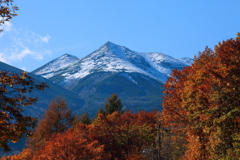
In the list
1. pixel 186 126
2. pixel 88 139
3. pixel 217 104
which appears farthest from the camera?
pixel 88 139

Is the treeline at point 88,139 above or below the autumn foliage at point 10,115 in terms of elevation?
below

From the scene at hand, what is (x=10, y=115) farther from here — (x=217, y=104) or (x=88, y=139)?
(x=88, y=139)

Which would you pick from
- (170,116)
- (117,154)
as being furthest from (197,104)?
(117,154)

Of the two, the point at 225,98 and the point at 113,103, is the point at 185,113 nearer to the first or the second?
the point at 225,98

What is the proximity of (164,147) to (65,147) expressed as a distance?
12297 mm

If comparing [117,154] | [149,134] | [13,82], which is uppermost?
[13,82]

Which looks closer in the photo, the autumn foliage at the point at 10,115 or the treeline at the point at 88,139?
the autumn foliage at the point at 10,115

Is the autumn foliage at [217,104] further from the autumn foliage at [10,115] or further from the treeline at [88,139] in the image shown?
the autumn foliage at [10,115]

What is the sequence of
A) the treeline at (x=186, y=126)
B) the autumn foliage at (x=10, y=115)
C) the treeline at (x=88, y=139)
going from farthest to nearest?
the treeline at (x=88, y=139) < the treeline at (x=186, y=126) < the autumn foliage at (x=10, y=115)

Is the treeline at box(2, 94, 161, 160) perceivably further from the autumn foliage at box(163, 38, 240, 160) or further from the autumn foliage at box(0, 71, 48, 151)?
the autumn foliage at box(0, 71, 48, 151)

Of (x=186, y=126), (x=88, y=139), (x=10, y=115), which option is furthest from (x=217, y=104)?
(x=88, y=139)

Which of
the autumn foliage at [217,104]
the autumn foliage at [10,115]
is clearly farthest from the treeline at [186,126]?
the autumn foliage at [10,115]

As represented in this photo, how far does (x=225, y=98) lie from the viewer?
66.1 feet

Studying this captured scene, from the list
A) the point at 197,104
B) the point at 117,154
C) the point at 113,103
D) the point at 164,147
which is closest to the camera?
the point at 197,104
